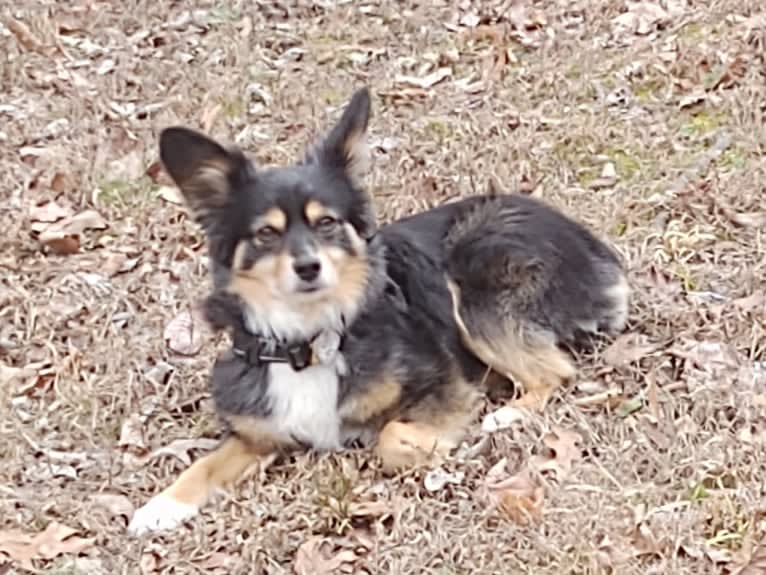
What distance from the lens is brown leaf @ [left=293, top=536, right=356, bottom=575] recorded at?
12.3ft

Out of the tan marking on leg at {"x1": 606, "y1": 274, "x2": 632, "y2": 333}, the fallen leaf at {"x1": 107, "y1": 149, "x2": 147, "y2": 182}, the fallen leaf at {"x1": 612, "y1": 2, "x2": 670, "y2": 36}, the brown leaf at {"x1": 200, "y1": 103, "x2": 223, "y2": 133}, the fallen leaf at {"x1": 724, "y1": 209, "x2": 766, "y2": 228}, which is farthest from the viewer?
the fallen leaf at {"x1": 612, "y1": 2, "x2": 670, "y2": 36}

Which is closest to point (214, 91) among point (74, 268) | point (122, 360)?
point (74, 268)

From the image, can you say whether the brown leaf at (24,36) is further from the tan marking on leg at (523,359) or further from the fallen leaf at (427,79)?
the tan marking on leg at (523,359)

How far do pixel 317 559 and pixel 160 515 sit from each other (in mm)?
569

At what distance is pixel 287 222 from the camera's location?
13.9 feet

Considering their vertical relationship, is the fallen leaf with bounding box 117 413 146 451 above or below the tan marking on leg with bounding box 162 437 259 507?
below

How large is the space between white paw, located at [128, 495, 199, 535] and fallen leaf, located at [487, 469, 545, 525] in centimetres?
92

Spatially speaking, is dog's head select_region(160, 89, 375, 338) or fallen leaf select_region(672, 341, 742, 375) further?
fallen leaf select_region(672, 341, 742, 375)

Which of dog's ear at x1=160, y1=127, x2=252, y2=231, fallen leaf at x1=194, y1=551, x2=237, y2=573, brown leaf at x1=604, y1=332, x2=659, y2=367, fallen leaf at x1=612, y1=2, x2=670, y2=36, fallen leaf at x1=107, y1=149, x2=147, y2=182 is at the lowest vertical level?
fallen leaf at x1=107, y1=149, x2=147, y2=182

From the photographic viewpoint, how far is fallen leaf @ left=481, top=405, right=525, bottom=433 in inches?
171

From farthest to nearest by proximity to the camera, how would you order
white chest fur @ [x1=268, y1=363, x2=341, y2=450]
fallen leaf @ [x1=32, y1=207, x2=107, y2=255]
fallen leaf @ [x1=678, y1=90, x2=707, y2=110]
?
fallen leaf @ [x1=678, y1=90, x2=707, y2=110] < fallen leaf @ [x1=32, y1=207, x2=107, y2=255] < white chest fur @ [x1=268, y1=363, x2=341, y2=450]

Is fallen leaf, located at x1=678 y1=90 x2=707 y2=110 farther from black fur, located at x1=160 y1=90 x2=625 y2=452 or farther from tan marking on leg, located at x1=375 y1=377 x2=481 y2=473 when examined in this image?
tan marking on leg, located at x1=375 y1=377 x2=481 y2=473

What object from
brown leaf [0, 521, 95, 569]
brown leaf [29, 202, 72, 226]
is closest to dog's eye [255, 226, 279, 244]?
brown leaf [0, 521, 95, 569]

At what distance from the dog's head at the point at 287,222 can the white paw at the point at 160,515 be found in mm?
647
